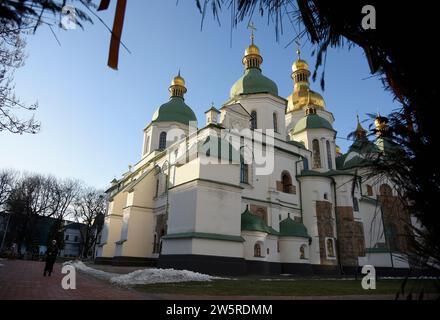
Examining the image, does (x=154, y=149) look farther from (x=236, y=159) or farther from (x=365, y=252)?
(x=365, y=252)

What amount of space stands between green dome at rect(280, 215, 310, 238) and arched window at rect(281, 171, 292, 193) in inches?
122

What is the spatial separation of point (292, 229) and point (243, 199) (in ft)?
16.3

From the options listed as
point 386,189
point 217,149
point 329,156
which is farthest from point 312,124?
point 386,189

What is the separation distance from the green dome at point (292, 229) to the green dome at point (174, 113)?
51.4 feet

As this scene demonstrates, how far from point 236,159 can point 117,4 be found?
66.2ft

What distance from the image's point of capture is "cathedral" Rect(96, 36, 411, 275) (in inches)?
797

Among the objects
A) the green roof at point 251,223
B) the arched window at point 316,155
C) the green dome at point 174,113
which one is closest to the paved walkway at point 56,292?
the green roof at point 251,223

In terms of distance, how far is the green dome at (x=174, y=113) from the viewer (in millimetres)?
34594

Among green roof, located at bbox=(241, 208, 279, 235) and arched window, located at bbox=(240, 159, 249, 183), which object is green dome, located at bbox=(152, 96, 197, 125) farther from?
green roof, located at bbox=(241, 208, 279, 235)

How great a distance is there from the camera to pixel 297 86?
42.9 meters

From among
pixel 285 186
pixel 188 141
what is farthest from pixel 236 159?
pixel 285 186

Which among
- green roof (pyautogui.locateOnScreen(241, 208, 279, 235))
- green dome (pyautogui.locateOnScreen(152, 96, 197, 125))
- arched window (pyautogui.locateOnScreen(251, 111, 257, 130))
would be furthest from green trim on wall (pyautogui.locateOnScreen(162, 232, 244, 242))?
green dome (pyautogui.locateOnScreen(152, 96, 197, 125))

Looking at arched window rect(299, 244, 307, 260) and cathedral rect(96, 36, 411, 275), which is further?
arched window rect(299, 244, 307, 260)

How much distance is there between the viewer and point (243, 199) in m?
24.9
